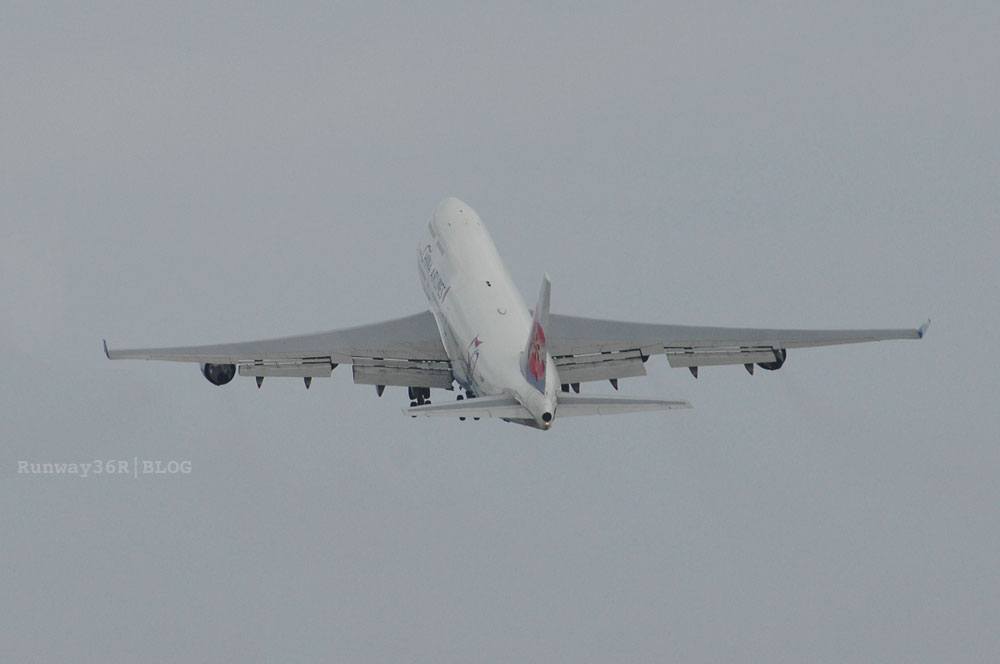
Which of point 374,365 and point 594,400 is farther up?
point 374,365

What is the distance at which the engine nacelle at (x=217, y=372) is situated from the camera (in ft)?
278

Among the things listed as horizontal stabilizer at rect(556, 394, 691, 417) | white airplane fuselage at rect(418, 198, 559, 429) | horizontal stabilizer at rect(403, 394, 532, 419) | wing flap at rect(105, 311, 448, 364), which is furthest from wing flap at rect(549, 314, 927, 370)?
horizontal stabilizer at rect(556, 394, 691, 417)

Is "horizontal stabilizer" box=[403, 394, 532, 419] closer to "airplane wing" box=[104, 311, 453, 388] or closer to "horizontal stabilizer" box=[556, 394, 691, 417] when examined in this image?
"horizontal stabilizer" box=[556, 394, 691, 417]

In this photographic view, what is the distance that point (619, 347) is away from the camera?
3361 inches

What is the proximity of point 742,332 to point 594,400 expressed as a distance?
13.2 meters

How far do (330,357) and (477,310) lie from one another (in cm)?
600

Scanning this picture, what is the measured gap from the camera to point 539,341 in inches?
2963

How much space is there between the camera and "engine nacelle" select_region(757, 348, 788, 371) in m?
85.8

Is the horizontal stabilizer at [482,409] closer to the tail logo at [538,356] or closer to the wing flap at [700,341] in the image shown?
the tail logo at [538,356]

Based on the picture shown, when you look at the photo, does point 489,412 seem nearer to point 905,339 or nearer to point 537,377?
point 537,377

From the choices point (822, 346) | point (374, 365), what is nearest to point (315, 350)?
point (374, 365)

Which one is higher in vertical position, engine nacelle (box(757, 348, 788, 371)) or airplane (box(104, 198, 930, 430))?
airplane (box(104, 198, 930, 430))

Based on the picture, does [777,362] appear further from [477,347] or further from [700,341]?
[477,347]

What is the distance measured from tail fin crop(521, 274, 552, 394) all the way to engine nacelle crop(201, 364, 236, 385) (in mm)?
14417
